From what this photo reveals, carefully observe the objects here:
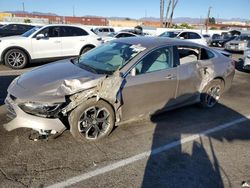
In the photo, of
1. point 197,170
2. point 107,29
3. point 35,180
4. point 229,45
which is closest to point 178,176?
point 197,170

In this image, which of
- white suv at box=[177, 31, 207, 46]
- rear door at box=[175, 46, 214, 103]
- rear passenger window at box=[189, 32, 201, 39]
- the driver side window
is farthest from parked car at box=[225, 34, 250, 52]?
the driver side window

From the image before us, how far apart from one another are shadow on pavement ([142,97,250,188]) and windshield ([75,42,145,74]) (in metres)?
1.33

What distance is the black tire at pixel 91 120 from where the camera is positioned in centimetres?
383

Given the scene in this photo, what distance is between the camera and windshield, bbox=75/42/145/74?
172 inches

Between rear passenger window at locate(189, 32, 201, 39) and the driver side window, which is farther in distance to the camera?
rear passenger window at locate(189, 32, 201, 39)

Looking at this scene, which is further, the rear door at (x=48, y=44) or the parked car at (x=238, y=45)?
the parked car at (x=238, y=45)

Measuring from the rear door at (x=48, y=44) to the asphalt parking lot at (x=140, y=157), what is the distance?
531cm

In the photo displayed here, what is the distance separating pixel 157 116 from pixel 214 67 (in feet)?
5.63

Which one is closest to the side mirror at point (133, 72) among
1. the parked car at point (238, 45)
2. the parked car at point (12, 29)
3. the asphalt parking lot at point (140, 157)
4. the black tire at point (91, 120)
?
the black tire at point (91, 120)

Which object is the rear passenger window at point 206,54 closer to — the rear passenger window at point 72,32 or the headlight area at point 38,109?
the headlight area at point 38,109

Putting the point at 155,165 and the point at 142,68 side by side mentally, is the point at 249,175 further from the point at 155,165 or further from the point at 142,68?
the point at 142,68

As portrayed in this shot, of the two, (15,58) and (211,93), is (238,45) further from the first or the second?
(15,58)

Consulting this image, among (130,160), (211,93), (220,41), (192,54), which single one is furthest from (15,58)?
(220,41)

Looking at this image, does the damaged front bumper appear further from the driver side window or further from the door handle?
the door handle
